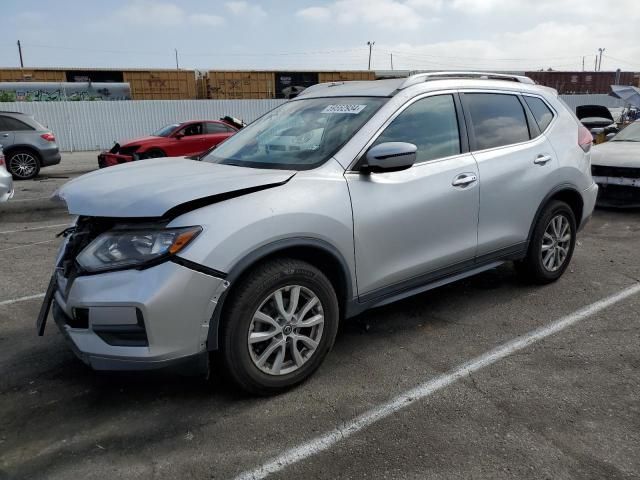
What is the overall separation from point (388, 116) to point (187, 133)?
1192cm

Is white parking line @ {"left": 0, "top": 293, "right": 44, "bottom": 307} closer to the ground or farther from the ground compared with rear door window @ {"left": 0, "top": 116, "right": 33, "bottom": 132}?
closer to the ground

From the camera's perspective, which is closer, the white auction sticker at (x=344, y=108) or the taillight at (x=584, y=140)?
the white auction sticker at (x=344, y=108)

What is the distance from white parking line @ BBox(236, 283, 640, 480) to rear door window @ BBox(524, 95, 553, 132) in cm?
157

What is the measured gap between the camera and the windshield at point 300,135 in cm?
340

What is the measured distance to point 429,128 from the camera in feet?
12.3

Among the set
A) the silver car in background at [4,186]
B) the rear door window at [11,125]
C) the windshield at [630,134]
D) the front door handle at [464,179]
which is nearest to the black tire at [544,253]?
the front door handle at [464,179]

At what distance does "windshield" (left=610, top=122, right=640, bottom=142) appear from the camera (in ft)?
30.2

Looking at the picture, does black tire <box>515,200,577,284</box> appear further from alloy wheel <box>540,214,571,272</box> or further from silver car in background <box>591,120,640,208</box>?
silver car in background <box>591,120,640,208</box>

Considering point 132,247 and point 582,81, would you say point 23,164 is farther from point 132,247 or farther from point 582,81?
point 582,81

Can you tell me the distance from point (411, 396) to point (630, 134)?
27.6ft

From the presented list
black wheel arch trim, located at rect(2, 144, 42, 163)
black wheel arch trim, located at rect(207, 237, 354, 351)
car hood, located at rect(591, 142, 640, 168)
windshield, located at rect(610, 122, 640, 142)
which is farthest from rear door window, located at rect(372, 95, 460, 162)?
black wheel arch trim, located at rect(2, 144, 42, 163)

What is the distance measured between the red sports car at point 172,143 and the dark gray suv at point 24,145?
134 cm

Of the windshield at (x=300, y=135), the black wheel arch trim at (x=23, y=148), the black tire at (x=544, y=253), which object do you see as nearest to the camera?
the windshield at (x=300, y=135)

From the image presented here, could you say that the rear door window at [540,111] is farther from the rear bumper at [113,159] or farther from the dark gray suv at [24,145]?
the dark gray suv at [24,145]
